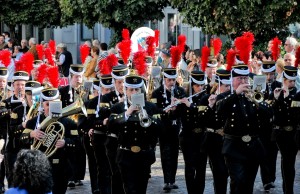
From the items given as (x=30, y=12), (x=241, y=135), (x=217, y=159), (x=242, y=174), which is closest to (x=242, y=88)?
(x=241, y=135)

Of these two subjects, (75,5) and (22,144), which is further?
(75,5)

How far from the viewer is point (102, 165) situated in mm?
14391

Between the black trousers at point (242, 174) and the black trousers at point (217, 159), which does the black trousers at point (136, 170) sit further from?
the black trousers at point (217, 159)

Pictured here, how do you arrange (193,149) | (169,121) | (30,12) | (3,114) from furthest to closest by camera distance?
(30,12), (169,121), (3,114), (193,149)

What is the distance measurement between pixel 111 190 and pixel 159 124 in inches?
71.5

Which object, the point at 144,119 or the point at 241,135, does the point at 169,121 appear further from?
the point at 144,119

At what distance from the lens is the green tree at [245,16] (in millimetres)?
22578

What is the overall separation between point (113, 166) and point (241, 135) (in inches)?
72.8

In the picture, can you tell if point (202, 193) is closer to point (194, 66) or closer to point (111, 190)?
point (111, 190)

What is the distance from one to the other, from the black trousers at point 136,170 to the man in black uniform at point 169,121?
5.77 feet

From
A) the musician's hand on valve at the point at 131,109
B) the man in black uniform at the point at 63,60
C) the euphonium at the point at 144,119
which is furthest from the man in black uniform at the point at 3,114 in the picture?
the man in black uniform at the point at 63,60

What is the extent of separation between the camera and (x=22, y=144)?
13.1m

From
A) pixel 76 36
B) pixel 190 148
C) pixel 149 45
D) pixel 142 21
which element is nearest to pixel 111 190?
pixel 190 148

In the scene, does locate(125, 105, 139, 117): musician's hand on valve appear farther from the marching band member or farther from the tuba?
the marching band member
